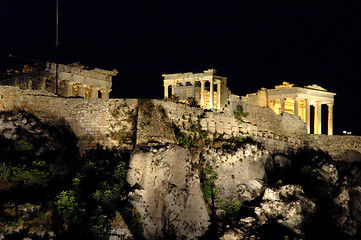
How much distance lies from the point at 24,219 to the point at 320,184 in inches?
944

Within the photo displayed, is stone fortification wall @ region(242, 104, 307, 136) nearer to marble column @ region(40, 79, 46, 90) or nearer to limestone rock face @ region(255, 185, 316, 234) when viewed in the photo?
limestone rock face @ region(255, 185, 316, 234)

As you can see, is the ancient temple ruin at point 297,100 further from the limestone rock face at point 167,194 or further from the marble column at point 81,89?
the limestone rock face at point 167,194

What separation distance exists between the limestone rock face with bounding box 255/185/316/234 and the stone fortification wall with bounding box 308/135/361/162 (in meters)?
10.8

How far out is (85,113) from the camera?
4128 cm

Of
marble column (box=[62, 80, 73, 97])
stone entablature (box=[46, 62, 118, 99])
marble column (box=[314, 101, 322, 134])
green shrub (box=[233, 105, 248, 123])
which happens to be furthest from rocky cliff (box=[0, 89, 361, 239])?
marble column (box=[314, 101, 322, 134])

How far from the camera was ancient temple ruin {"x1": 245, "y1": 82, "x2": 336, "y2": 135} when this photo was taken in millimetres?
57219

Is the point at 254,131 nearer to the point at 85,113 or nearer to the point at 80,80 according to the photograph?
the point at 85,113

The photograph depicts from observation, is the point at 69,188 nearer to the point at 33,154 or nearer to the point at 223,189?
the point at 33,154

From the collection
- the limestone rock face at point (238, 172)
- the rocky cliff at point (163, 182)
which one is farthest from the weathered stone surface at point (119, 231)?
the limestone rock face at point (238, 172)

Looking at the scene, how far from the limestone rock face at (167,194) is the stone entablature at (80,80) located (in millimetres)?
14226

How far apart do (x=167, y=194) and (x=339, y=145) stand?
A: 21803 mm

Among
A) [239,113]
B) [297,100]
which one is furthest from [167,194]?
[297,100]

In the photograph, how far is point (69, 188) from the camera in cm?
3634

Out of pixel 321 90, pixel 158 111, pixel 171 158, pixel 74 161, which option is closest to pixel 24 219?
pixel 74 161
